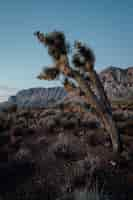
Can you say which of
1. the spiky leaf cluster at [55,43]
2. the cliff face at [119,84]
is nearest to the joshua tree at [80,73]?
the spiky leaf cluster at [55,43]

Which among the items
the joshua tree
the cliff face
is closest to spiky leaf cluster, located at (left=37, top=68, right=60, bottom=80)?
the joshua tree

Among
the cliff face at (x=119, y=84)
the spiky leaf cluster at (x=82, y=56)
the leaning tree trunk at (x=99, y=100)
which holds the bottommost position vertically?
the leaning tree trunk at (x=99, y=100)

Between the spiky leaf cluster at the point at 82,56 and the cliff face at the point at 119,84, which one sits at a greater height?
the cliff face at the point at 119,84

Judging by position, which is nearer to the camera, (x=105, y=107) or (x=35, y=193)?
(x=35, y=193)

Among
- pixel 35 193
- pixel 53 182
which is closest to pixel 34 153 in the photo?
pixel 53 182

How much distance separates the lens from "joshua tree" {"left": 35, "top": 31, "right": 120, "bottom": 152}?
7.31m

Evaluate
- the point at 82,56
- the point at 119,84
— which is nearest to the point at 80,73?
the point at 82,56

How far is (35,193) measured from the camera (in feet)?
14.2

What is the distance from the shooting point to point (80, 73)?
798 cm

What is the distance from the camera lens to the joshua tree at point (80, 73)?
24.0 ft

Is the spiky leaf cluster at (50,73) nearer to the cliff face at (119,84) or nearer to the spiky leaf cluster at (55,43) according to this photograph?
the spiky leaf cluster at (55,43)

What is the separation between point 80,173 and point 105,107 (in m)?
3.07

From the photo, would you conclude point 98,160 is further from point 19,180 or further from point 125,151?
point 19,180

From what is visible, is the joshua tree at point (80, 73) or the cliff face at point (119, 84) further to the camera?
the cliff face at point (119, 84)
